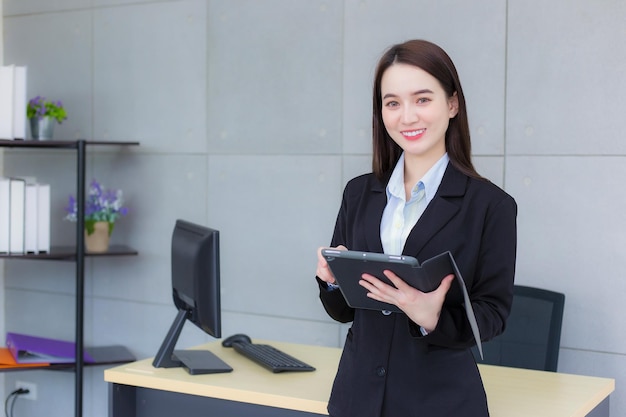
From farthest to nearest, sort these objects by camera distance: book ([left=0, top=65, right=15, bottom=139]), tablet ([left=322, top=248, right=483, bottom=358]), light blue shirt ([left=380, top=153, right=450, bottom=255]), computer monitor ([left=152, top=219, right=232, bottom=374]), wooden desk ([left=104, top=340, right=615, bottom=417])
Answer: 1. book ([left=0, top=65, right=15, bottom=139])
2. computer monitor ([left=152, top=219, right=232, bottom=374])
3. wooden desk ([left=104, top=340, right=615, bottom=417])
4. light blue shirt ([left=380, top=153, right=450, bottom=255])
5. tablet ([left=322, top=248, right=483, bottom=358])

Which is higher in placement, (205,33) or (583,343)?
(205,33)

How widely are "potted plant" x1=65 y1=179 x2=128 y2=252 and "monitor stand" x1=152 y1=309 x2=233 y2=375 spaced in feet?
4.75

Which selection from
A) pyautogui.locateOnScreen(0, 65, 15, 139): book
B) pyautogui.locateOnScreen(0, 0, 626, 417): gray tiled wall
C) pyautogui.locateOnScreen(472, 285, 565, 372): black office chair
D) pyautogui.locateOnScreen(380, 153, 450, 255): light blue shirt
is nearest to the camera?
pyautogui.locateOnScreen(380, 153, 450, 255): light blue shirt

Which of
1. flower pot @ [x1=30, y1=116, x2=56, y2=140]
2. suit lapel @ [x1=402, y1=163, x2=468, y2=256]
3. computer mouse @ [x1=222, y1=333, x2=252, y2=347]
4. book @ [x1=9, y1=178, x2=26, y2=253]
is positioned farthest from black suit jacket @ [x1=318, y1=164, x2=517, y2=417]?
flower pot @ [x1=30, y1=116, x2=56, y2=140]

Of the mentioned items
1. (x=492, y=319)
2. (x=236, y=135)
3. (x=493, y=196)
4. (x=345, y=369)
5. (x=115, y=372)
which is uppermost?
(x=236, y=135)

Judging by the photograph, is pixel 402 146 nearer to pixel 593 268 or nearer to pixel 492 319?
pixel 492 319

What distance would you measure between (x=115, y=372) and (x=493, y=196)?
4.70 feet

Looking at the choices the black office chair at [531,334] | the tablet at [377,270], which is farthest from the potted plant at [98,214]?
the tablet at [377,270]

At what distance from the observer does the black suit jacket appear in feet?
5.95

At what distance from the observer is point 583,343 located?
312 cm

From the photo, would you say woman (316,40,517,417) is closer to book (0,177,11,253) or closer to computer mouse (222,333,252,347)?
computer mouse (222,333,252,347)

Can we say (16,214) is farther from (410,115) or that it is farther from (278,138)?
(410,115)

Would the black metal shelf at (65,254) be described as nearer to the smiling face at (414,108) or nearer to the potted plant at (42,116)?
the potted plant at (42,116)

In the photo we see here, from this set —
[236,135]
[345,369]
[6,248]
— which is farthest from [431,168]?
[6,248]
